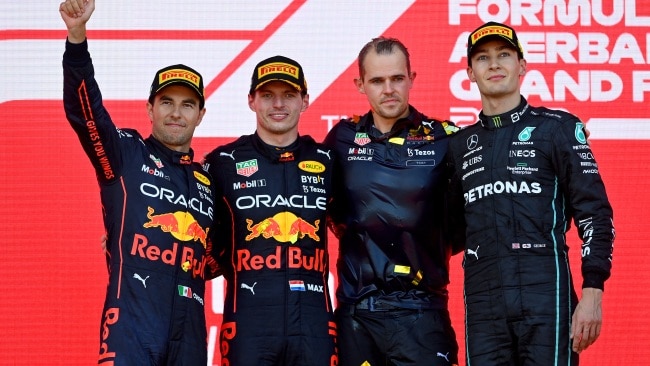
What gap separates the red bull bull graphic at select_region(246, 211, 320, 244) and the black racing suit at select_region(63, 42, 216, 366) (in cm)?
17

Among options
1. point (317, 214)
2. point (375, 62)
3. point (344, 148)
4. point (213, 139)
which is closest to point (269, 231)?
point (317, 214)

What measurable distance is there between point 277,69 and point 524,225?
110cm

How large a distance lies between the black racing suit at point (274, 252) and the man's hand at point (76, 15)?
77 centimetres

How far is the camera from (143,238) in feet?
11.3

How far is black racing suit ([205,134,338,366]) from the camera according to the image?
3.52 metres

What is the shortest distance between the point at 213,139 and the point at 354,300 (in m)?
1.48

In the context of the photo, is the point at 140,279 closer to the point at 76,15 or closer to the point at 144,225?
the point at 144,225

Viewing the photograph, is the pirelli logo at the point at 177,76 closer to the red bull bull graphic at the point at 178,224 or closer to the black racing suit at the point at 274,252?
the black racing suit at the point at 274,252

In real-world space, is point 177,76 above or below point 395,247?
above

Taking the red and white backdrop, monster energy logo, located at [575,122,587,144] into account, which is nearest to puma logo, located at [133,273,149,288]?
the red and white backdrop

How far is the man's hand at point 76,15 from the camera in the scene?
10.7ft

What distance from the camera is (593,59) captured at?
4887 millimetres

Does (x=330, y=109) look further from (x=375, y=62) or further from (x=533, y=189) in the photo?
(x=533, y=189)

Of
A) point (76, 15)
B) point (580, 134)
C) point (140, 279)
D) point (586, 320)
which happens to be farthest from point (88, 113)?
point (586, 320)
